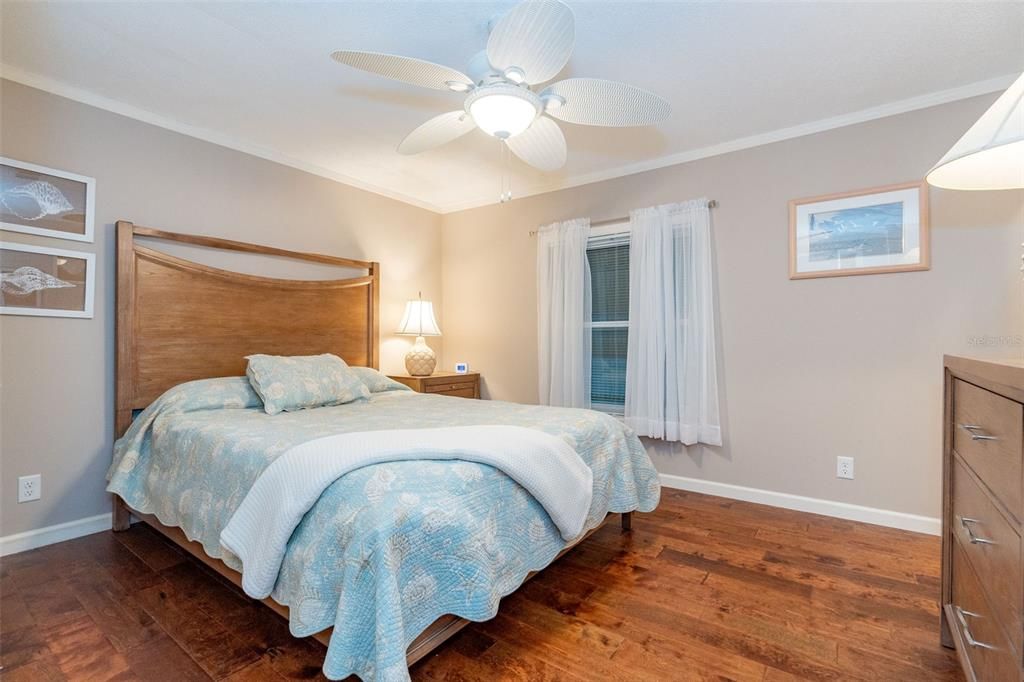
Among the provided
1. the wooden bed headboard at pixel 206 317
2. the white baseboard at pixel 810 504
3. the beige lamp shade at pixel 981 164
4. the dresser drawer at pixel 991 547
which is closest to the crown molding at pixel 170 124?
the wooden bed headboard at pixel 206 317

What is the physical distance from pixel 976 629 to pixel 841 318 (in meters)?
1.93

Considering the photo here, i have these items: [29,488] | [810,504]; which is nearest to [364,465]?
[29,488]

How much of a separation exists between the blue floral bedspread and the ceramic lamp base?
1361mm

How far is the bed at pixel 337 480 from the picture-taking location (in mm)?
1272

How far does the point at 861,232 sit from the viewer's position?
2.73 meters

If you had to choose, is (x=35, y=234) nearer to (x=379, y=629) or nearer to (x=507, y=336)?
(x=379, y=629)

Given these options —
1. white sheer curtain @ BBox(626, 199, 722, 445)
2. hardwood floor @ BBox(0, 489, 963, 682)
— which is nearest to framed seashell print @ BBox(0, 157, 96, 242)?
hardwood floor @ BBox(0, 489, 963, 682)

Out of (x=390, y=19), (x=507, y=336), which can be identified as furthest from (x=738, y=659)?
(x=507, y=336)

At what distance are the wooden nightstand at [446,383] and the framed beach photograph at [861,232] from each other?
8.21 feet

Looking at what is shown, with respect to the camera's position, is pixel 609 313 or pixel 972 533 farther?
pixel 609 313

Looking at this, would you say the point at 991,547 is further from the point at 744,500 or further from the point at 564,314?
the point at 564,314

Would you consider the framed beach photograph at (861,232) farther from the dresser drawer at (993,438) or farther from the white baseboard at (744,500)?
the dresser drawer at (993,438)

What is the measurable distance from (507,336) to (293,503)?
2.92m

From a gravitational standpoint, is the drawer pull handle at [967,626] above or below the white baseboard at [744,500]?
above
